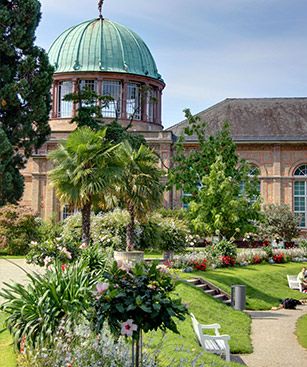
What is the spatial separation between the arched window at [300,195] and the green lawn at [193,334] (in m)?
25.5

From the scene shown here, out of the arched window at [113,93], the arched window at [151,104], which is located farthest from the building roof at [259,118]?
the arched window at [113,93]

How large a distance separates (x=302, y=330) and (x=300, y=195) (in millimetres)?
28264

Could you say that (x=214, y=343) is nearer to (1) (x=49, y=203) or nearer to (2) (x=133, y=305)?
(2) (x=133, y=305)

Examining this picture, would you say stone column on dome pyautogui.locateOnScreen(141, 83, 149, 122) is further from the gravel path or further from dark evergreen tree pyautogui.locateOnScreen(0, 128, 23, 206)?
the gravel path

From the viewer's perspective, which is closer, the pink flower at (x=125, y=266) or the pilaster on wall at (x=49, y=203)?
the pink flower at (x=125, y=266)

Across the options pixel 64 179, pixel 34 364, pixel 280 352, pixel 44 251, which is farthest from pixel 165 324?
pixel 64 179

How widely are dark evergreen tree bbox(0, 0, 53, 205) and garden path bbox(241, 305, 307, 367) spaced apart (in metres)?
16.3

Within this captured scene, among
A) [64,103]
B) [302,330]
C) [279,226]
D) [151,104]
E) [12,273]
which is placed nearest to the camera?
[302,330]

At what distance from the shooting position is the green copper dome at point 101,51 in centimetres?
4459

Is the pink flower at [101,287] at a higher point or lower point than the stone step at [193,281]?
higher

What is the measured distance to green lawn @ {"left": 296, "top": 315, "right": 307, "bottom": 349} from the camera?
14.4 meters

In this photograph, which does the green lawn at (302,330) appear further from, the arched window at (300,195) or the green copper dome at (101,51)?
the green copper dome at (101,51)

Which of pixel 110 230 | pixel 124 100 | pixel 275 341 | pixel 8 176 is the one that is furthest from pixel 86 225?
pixel 124 100

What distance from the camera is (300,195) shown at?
141 ft
